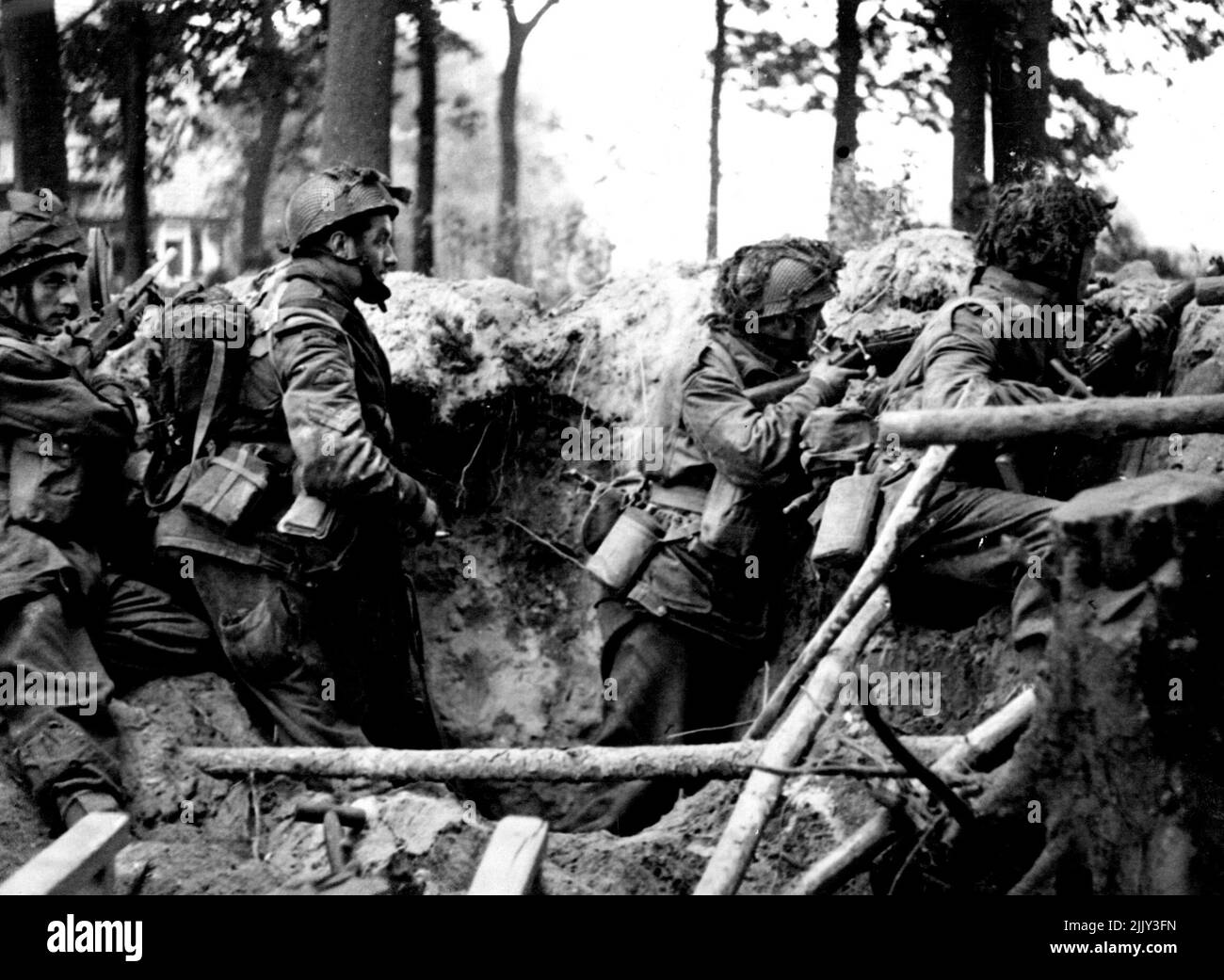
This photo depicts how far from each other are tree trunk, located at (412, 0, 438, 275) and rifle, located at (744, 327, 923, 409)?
3.22 meters

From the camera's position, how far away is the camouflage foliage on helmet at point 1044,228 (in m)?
7.71

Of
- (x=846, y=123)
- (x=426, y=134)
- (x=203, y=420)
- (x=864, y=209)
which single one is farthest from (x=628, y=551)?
(x=426, y=134)

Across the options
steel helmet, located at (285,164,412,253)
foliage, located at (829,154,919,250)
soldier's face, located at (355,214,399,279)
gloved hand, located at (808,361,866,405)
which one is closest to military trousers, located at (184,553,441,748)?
soldier's face, located at (355,214,399,279)

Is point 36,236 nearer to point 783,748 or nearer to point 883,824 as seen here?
point 783,748

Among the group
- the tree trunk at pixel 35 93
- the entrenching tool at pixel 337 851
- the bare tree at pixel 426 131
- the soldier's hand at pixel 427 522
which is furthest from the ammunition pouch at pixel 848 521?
the tree trunk at pixel 35 93

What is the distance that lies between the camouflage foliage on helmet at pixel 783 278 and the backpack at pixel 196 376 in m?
2.03

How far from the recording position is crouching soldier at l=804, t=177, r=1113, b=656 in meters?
7.32

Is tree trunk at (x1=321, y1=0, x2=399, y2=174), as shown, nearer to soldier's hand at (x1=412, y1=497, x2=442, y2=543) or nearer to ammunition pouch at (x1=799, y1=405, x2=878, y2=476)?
soldier's hand at (x1=412, y1=497, x2=442, y2=543)

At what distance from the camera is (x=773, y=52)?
10.3 meters

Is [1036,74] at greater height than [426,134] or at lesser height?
greater

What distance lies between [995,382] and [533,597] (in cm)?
300

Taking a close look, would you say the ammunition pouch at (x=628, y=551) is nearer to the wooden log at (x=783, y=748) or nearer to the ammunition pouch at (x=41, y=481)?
Answer: the wooden log at (x=783, y=748)

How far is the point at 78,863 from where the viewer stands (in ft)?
18.1
